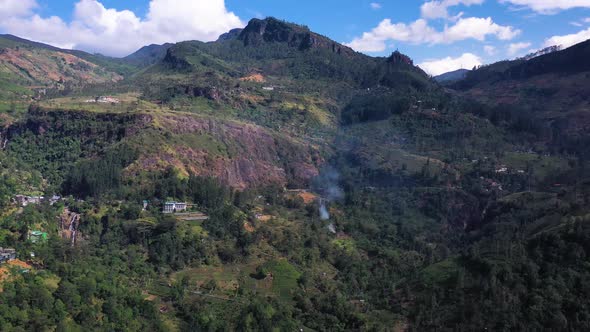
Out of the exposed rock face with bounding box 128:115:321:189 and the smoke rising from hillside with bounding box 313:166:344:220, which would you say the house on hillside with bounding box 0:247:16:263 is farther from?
the smoke rising from hillside with bounding box 313:166:344:220

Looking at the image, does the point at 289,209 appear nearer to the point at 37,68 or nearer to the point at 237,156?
the point at 237,156

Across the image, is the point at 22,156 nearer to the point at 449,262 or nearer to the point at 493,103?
the point at 449,262

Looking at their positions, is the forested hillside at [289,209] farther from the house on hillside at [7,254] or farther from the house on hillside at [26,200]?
the house on hillside at [7,254]

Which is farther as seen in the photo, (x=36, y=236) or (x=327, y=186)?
(x=327, y=186)

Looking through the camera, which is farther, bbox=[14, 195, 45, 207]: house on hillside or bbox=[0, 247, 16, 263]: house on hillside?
bbox=[14, 195, 45, 207]: house on hillside

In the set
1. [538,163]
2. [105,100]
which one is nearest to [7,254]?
[105,100]

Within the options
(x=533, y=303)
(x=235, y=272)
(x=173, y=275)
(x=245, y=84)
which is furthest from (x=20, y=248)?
(x=245, y=84)

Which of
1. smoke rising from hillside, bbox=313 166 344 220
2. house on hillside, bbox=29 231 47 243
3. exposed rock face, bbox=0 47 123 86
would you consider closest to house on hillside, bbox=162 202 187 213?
house on hillside, bbox=29 231 47 243

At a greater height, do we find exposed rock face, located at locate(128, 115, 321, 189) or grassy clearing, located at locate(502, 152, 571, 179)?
exposed rock face, located at locate(128, 115, 321, 189)
